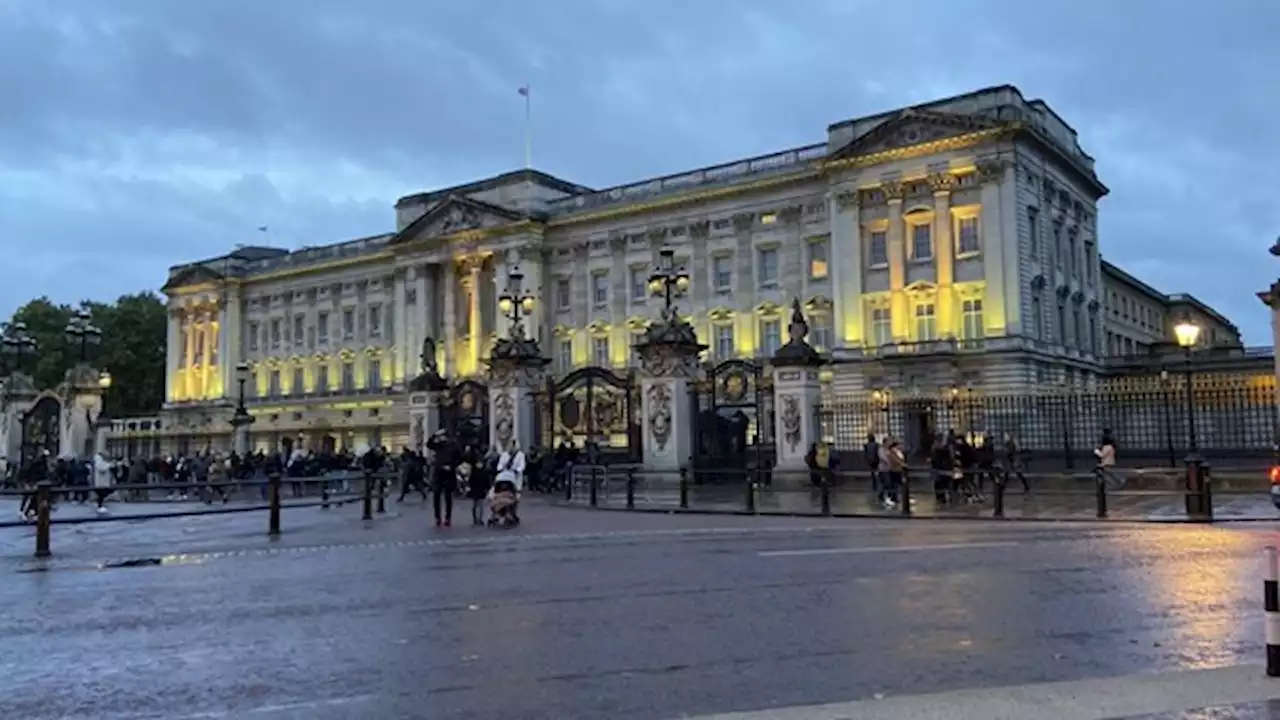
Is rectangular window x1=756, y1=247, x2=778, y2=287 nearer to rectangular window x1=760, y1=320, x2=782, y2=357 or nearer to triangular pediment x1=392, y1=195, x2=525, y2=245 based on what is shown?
rectangular window x1=760, y1=320, x2=782, y2=357

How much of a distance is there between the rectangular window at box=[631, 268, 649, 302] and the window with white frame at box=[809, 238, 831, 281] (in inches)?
469

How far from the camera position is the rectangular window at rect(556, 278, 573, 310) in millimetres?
79562

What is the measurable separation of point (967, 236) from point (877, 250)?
17.7ft

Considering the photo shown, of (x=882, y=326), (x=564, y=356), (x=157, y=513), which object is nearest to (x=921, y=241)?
(x=882, y=326)

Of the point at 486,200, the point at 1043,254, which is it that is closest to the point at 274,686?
the point at 1043,254

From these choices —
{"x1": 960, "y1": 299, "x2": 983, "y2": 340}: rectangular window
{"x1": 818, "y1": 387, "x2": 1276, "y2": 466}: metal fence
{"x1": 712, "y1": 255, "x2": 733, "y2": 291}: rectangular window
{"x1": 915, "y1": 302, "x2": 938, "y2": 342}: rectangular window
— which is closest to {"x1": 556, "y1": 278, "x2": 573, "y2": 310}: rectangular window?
{"x1": 712, "y1": 255, "x2": 733, "y2": 291}: rectangular window

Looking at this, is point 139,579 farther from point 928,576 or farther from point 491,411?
point 491,411

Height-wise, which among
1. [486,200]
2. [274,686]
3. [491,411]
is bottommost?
[274,686]

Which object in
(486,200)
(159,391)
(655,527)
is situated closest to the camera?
(655,527)

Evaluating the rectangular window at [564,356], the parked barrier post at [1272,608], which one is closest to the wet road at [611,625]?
the parked barrier post at [1272,608]

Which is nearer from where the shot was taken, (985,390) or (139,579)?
(139,579)

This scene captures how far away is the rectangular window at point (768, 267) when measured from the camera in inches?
2778

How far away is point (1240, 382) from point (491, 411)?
20.9 m

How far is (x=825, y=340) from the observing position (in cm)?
6731
